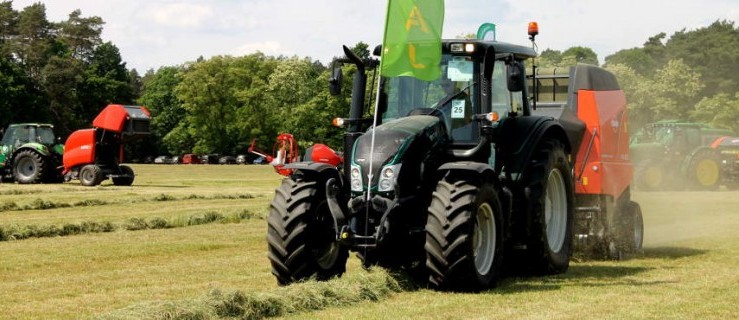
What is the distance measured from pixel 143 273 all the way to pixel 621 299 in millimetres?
5195

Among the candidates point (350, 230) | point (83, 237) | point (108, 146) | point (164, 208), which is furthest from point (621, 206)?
point (108, 146)

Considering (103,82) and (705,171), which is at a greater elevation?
(103,82)

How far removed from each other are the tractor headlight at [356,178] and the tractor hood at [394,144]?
4cm

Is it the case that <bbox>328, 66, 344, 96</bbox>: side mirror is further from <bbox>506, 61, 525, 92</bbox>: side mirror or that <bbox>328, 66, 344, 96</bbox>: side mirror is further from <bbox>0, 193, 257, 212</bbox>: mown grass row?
<bbox>0, 193, 257, 212</bbox>: mown grass row

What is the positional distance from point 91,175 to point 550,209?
24.5 meters

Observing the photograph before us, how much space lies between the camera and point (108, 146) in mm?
35688

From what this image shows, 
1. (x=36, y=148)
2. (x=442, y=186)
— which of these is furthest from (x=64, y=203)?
(x=442, y=186)

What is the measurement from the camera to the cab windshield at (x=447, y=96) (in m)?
11.1

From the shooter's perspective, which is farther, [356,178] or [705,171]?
[705,171]

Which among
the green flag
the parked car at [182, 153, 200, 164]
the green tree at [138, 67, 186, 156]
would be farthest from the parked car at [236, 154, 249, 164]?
the green flag

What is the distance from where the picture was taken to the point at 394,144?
1012cm

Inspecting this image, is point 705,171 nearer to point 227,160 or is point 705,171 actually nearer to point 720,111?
point 720,111

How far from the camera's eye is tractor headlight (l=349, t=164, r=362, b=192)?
10.2 m

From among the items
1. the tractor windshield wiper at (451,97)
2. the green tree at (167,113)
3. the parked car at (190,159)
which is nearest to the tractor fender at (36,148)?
the tractor windshield wiper at (451,97)
